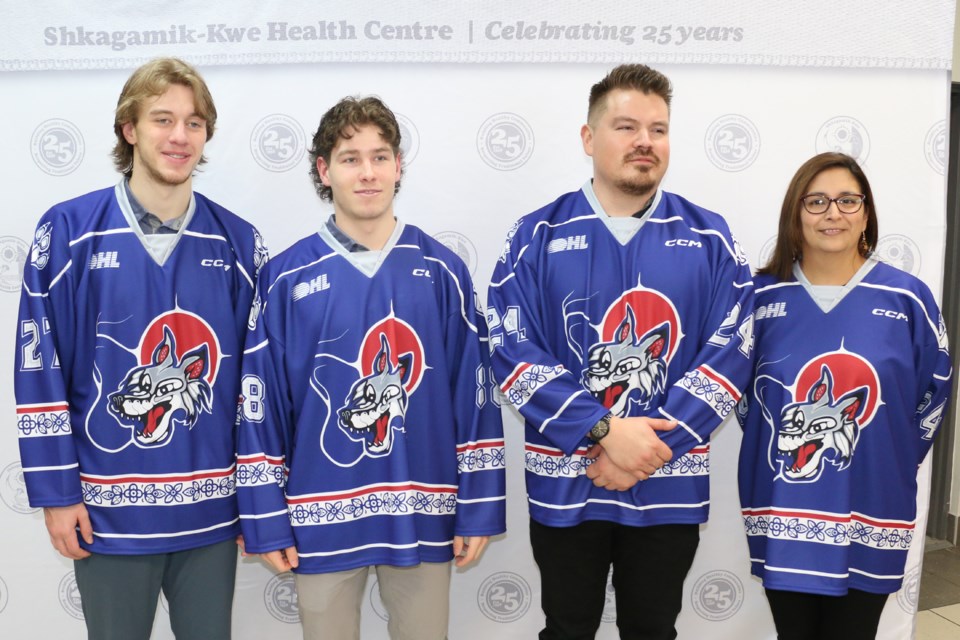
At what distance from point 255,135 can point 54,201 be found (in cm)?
70

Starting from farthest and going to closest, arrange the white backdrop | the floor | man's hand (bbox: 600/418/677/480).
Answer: the floor, the white backdrop, man's hand (bbox: 600/418/677/480)

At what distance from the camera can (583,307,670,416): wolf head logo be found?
1.88 meters

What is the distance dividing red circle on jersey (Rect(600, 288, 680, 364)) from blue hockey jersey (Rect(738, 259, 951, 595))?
0.32 m

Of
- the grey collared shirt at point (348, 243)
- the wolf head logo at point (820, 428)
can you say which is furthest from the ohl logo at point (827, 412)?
the grey collared shirt at point (348, 243)

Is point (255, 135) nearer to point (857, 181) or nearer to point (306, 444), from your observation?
point (306, 444)

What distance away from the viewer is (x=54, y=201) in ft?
8.33

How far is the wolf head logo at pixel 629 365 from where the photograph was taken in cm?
188

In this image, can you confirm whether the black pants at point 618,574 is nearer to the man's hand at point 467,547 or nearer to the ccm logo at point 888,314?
the man's hand at point 467,547

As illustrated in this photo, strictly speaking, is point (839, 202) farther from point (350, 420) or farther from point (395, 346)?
point (350, 420)

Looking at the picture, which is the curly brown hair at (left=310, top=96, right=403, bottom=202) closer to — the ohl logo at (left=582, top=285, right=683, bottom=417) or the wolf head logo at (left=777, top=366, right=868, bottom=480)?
the ohl logo at (left=582, top=285, right=683, bottom=417)

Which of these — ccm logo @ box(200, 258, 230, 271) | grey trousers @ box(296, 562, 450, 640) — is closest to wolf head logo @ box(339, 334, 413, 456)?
grey trousers @ box(296, 562, 450, 640)

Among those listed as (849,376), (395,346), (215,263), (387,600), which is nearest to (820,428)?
(849,376)

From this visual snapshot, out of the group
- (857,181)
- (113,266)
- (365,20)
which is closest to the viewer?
(113,266)

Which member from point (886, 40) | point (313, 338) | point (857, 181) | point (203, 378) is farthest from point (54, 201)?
point (886, 40)
